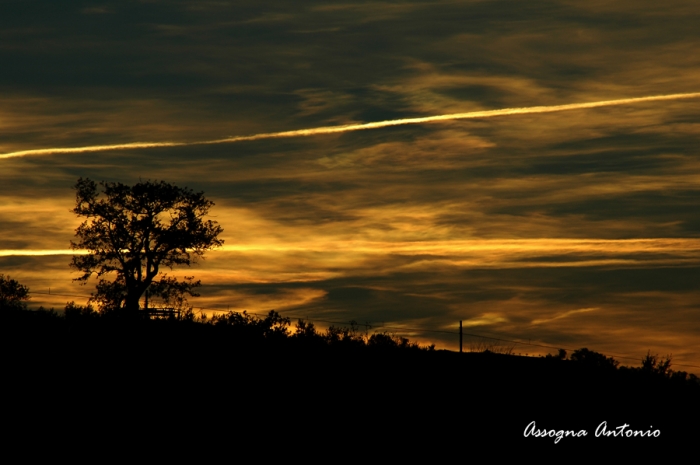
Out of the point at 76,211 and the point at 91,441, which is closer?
the point at 91,441

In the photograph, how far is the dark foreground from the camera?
977 inches

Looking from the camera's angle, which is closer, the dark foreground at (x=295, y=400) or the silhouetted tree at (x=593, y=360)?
the dark foreground at (x=295, y=400)

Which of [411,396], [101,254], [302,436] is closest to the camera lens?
[302,436]

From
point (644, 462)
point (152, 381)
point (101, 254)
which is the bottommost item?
point (644, 462)

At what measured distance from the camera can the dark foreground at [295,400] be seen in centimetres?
2483

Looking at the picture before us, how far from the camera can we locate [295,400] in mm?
28656

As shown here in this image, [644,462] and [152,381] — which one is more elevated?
[152,381]

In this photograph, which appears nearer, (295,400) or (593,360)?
(295,400)

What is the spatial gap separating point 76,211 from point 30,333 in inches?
1142

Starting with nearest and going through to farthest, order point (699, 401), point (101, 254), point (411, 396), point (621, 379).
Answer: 1. point (411, 396)
2. point (699, 401)
3. point (621, 379)
4. point (101, 254)

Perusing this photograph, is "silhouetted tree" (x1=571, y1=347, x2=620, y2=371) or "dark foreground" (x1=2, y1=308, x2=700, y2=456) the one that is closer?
"dark foreground" (x1=2, y1=308, x2=700, y2=456)

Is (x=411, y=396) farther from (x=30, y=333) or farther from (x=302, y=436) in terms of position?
(x=30, y=333)

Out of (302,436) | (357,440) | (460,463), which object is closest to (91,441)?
(302,436)

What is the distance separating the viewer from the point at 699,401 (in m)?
38.4
